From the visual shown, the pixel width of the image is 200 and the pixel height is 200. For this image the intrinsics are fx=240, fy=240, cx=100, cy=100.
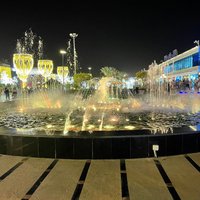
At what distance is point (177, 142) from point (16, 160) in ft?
11.9

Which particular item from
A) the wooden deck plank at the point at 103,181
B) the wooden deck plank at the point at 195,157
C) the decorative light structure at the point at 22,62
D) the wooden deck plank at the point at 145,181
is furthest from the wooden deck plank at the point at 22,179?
the decorative light structure at the point at 22,62

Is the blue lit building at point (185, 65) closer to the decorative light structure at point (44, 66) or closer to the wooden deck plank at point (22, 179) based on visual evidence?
the decorative light structure at point (44, 66)

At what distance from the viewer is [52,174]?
4.46 metres

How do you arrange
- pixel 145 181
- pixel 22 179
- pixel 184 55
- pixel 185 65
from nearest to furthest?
pixel 145 181 → pixel 22 179 → pixel 184 55 → pixel 185 65

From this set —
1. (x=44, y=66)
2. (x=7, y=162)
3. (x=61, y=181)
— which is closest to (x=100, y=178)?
(x=61, y=181)

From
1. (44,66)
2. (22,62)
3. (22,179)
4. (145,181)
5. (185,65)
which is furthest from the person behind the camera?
(185,65)

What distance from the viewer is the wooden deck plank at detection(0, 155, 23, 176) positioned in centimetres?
475

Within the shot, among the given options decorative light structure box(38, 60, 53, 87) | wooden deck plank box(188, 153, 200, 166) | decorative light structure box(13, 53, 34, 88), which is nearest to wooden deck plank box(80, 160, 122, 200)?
wooden deck plank box(188, 153, 200, 166)

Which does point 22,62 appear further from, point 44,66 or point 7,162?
point 7,162

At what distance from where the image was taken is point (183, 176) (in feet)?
14.1

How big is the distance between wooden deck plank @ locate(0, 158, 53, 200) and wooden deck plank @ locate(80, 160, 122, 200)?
3.10 feet

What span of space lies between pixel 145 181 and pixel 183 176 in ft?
2.43

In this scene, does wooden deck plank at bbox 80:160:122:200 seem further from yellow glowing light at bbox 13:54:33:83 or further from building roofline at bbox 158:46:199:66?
building roofline at bbox 158:46:199:66

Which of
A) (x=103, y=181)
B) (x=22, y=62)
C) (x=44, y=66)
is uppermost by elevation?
(x=44, y=66)
